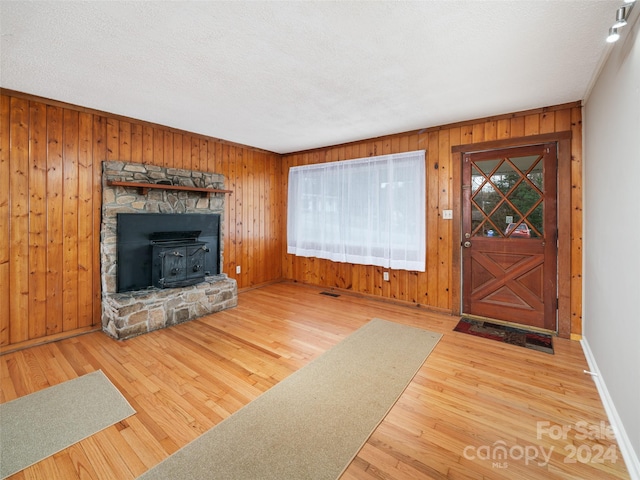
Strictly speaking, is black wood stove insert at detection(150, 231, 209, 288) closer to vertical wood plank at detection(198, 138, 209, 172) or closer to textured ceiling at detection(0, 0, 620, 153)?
vertical wood plank at detection(198, 138, 209, 172)

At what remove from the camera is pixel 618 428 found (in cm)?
176

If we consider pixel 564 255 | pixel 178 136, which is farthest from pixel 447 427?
pixel 178 136

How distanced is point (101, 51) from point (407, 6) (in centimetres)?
214

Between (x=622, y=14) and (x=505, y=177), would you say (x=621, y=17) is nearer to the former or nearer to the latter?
(x=622, y=14)

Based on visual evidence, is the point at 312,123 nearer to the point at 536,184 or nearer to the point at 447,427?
the point at 536,184

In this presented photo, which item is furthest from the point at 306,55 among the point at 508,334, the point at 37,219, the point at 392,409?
the point at 508,334

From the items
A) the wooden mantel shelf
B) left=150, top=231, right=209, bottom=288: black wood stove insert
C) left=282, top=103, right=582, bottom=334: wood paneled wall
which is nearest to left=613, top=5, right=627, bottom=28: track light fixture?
left=282, top=103, right=582, bottom=334: wood paneled wall

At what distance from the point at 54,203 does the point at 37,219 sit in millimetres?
219

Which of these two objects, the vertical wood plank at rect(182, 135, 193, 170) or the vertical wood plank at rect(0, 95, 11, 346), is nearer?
the vertical wood plank at rect(0, 95, 11, 346)

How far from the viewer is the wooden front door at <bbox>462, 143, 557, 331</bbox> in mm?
3303

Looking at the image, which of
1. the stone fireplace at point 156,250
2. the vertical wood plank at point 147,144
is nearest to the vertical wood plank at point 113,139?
the stone fireplace at point 156,250

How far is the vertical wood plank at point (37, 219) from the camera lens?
299cm

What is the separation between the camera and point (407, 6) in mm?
1695

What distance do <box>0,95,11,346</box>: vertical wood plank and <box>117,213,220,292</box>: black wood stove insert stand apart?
35.8 inches
